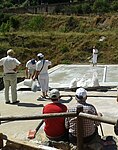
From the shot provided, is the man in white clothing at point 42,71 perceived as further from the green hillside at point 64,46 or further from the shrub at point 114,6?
the shrub at point 114,6

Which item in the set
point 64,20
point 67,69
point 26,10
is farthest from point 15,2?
point 67,69

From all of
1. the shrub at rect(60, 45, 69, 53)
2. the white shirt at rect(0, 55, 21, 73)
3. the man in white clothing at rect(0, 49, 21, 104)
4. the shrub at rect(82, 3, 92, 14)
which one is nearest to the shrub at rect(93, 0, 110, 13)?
the shrub at rect(82, 3, 92, 14)

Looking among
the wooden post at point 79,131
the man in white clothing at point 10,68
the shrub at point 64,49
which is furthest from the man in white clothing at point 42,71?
the shrub at point 64,49

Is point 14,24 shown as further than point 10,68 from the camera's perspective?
Yes

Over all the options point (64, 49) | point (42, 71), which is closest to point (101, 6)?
point (64, 49)

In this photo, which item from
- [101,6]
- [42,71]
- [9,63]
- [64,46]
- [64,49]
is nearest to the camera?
[9,63]

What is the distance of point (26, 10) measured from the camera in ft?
237

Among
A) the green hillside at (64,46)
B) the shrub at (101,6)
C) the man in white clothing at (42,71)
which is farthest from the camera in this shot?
the shrub at (101,6)

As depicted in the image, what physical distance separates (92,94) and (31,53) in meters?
23.3

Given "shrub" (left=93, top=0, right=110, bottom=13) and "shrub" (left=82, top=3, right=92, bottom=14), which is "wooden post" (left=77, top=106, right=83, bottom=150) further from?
"shrub" (left=82, top=3, right=92, bottom=14)

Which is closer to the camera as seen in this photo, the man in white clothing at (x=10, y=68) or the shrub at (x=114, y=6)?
the man in white clothing at (x=10, y=68)

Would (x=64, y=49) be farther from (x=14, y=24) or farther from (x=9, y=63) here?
(x=9, y=63)

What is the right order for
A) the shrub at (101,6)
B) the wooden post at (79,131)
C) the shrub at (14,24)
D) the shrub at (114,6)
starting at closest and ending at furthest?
1. the wooden post at (79,131)
2. the shrub at (14,24)
3. the shrub at (101,6)
4. the shrub at (114,6)

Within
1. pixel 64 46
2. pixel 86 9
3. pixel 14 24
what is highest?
pixel 86 9
